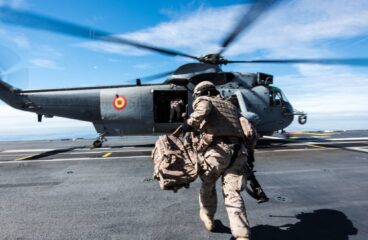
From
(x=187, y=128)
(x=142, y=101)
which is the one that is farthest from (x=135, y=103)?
(x=187, y=128)

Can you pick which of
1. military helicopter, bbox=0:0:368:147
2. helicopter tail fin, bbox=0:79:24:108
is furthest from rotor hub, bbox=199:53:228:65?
helicopter tail fin, bbox=0:79:24:108

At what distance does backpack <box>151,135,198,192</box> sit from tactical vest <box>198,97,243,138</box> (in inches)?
17.8

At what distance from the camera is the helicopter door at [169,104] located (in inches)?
484

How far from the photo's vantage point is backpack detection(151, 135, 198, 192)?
3377mm

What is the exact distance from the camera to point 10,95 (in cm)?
1297

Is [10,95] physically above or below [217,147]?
above

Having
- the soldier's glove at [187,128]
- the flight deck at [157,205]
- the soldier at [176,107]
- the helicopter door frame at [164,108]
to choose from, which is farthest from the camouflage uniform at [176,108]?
the soldier's glove at [187,128]

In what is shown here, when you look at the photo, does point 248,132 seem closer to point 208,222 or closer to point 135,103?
point 208,222

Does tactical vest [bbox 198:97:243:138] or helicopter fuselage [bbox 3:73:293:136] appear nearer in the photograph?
tactical vest [bbox 198:97:243:138]

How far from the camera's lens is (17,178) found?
23.6ft

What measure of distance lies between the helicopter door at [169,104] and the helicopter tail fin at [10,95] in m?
6.90

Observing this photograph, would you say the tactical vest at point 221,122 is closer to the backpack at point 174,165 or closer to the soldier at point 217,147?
the soldier at point 217,147

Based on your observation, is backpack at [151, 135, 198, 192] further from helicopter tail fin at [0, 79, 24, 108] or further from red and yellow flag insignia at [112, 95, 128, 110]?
helicopter tail fin at [0, 79, 24, 108]

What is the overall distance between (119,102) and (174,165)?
958cm
